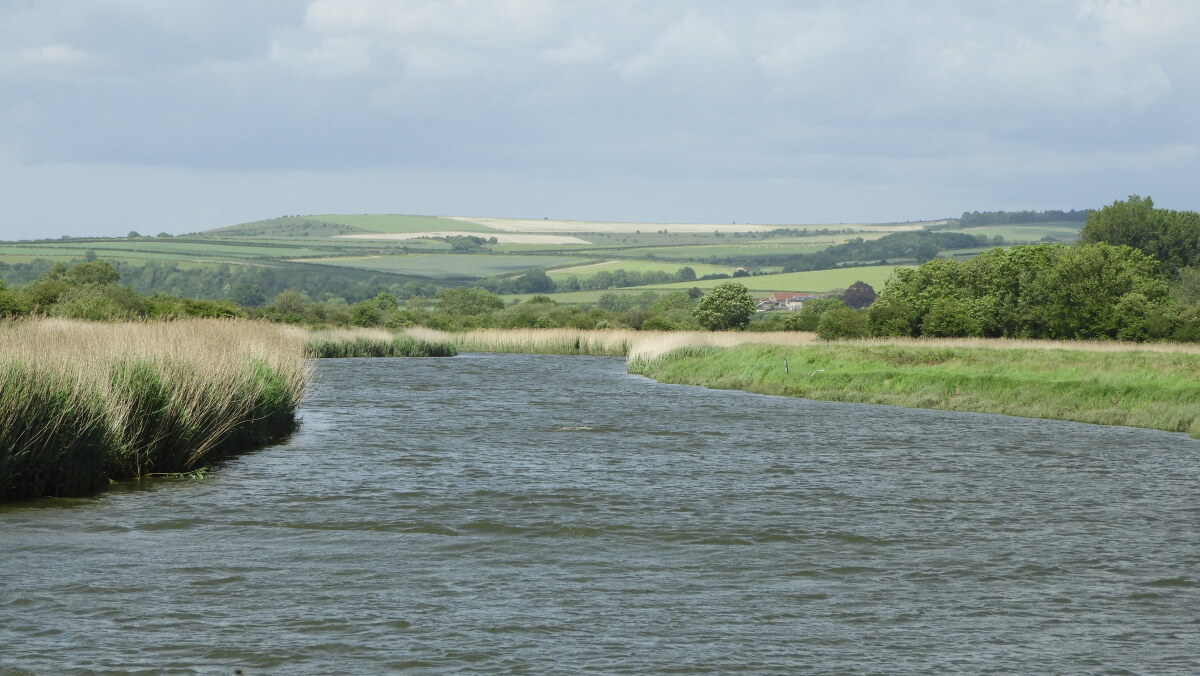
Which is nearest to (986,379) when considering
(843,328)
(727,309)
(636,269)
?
(843,328)

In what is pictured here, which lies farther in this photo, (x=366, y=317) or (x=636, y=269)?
(x=636, y=269)

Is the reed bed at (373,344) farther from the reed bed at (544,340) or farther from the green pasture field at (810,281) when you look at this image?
the green pasture field at (810,281)

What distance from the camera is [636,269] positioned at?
19038cm

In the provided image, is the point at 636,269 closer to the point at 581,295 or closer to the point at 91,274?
the point at 581,295

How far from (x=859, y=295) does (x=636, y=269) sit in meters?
60.0

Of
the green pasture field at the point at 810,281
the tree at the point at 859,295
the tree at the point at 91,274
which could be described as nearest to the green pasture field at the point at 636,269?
the green pasture field at the point at 810,281

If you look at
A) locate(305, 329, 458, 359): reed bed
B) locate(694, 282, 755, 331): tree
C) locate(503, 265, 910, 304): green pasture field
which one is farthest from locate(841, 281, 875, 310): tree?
locate(305, 329, 458, 359): reed bed

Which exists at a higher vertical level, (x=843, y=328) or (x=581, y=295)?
(x=843, y=328)

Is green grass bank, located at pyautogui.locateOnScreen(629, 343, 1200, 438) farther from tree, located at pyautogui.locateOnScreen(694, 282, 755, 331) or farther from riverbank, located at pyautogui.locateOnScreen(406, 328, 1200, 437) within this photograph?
tree, located at pyautogui.locateOnScreen(694, 282, 755, 331)

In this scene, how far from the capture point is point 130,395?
19.4 meters

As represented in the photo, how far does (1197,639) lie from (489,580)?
737 centimetres

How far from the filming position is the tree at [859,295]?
134 meters

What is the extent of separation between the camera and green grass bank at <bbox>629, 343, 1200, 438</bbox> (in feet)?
113

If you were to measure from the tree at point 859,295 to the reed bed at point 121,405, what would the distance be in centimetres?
11139
